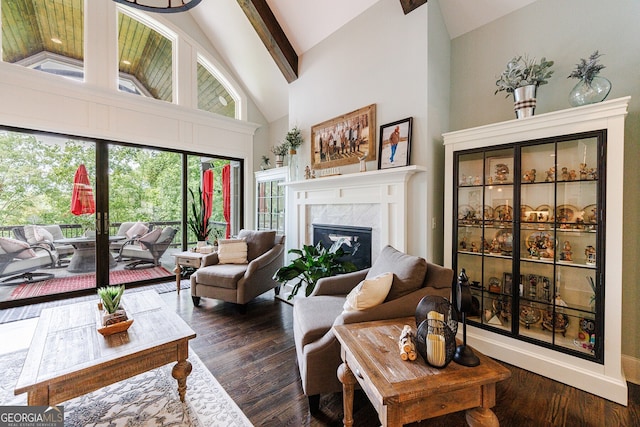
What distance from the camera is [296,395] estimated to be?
5.93ft

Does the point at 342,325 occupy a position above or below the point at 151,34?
below

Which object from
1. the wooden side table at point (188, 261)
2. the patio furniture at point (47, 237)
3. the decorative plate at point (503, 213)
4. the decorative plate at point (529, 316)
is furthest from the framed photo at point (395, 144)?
the patio furniture at point (47, 237)

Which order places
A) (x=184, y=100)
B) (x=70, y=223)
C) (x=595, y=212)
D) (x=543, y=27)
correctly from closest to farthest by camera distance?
(x=595, y=212) < (x=543, y=27) < (x=70, y=223) < (x=184, y=100)

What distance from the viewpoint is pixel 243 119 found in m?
5.26

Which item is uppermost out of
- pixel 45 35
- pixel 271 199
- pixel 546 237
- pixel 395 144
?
pixel 45 35

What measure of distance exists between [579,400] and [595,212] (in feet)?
4.29

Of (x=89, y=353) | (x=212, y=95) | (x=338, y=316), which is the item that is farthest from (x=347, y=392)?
(x=212, y=95)

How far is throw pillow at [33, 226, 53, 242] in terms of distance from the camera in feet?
11.5

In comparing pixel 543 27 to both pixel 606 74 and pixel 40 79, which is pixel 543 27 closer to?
pixel 606 74

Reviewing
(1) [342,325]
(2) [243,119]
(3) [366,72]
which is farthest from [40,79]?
(1) [342,325]

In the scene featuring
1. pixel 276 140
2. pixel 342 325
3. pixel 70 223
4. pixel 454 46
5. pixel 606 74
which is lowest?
pixel 342 325

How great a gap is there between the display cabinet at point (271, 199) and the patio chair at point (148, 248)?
156 cm

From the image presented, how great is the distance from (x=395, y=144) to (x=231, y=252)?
2546 millimetres

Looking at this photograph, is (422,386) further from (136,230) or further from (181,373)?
(136,230)
